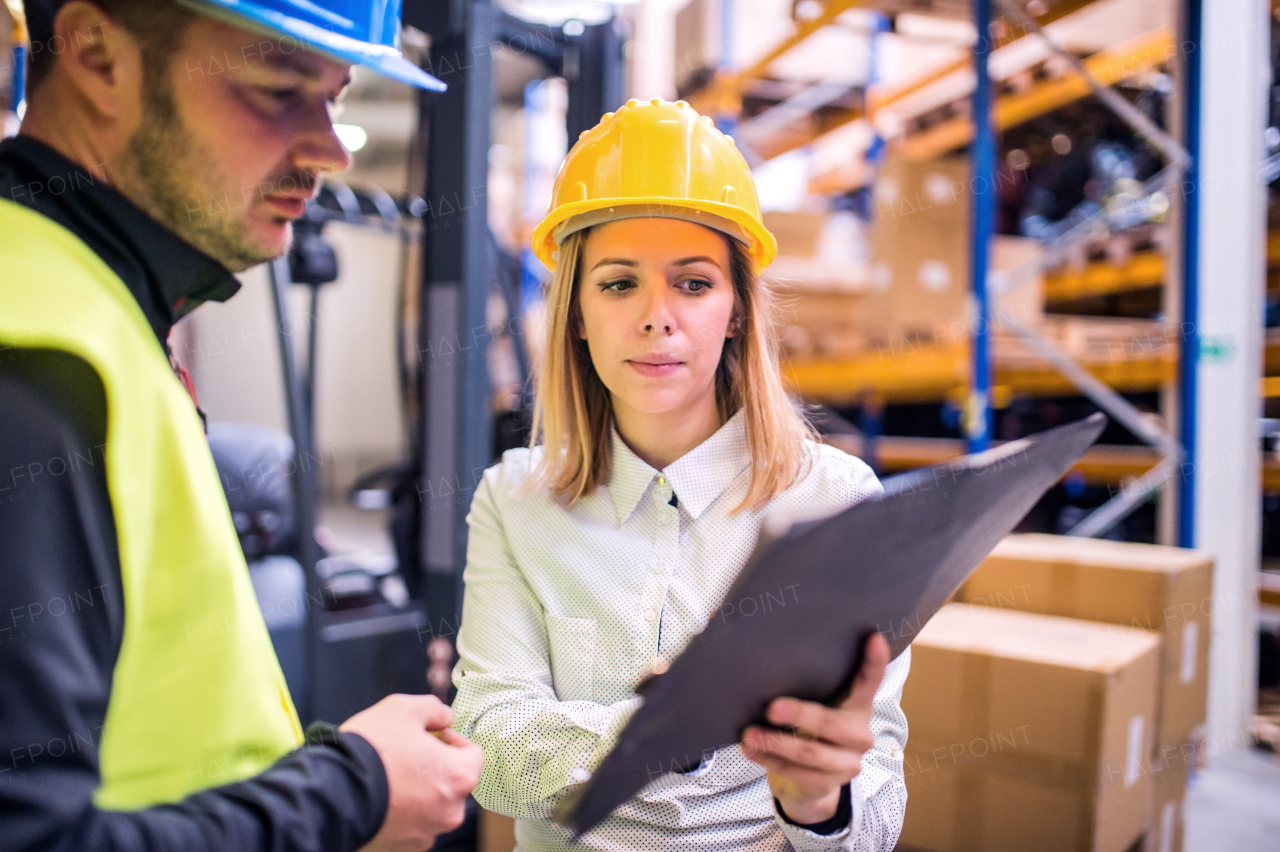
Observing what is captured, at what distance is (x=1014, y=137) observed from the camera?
553 cm

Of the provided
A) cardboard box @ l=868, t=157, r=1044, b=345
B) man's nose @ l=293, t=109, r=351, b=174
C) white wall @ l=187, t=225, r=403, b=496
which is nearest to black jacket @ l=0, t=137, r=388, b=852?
man's nose @ l=293, t=109, r=351, b=174

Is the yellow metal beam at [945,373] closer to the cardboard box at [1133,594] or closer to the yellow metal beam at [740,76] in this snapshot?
the cardboard box at [1133,594]

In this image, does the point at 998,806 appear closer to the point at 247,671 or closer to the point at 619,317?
the point at 619,317

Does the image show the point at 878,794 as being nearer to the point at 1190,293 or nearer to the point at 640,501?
the point at 640,501

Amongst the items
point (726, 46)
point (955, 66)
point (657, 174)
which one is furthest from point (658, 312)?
point (726, 46)

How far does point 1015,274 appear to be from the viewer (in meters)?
3.81

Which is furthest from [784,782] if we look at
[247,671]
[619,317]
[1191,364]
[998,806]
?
[1191,364]

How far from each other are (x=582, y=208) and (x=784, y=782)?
96 centimetres

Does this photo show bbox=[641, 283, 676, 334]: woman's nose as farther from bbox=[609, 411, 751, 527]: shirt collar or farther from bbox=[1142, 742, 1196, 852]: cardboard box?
bbox=[1142, 742, 1196, 852]: cardboard box

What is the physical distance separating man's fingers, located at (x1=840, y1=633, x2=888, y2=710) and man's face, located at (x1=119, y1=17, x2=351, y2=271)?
34.7 inches

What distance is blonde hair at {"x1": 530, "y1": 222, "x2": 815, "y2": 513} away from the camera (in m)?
1.50

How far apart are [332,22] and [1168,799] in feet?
9.98

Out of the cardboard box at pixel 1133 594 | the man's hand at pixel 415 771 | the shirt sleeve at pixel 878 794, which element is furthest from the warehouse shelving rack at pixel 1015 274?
the man's hand at pixel 415 771

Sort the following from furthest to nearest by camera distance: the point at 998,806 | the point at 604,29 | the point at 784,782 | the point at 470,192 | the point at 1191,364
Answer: the point at 1191,364
the point at 604,29
the point at 470,192
the point at 998,806
the point at 784,782
